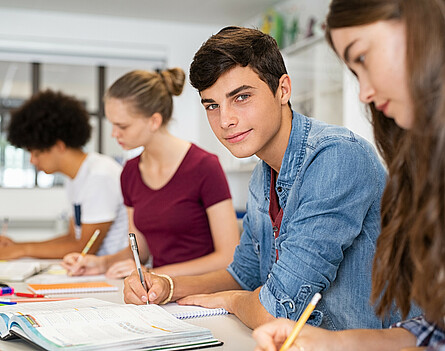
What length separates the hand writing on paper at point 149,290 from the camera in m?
1.35

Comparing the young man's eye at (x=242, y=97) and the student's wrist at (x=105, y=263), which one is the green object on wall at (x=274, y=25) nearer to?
the student's wrist at (x=105, y=263)

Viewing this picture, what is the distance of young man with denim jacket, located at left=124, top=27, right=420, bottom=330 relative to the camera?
1134 mm

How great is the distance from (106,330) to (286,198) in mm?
513

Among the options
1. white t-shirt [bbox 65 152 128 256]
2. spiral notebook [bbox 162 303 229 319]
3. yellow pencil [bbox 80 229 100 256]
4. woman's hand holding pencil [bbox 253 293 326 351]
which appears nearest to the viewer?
woman's hand holding pencil [bbox 253 293 326 351]

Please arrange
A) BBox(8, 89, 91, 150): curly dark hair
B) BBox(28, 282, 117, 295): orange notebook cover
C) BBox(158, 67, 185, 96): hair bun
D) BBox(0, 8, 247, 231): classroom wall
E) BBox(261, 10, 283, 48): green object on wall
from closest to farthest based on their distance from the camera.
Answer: BBox(28, 282, 117, 295): orange notebook cover → BBox(158, 67, 185, 96): hair bun → BBox(8, 89, 91, 150): curly dark hair → BBox(261, 10, 283, 48): green object on wall → BBox(0, 8, 247, 231): classroom wall

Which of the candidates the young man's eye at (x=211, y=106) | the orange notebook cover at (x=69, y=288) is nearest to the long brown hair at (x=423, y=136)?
the young man's eye at (x=211, y=106)

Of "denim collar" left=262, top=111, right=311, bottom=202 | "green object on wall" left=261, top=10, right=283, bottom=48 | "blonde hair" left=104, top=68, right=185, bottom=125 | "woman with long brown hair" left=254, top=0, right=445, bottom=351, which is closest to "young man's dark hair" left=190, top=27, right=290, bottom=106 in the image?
"denim collar" left=262, top=111, right=311, bottom=202

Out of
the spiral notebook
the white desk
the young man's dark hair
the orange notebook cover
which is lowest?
the orange notebook cover

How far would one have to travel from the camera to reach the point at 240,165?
4.66m

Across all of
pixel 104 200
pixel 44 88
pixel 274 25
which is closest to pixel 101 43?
pixel 44 88

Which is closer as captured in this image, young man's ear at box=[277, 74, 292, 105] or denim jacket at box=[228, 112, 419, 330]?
denim jacket at box=[228, 112, 419, 330]

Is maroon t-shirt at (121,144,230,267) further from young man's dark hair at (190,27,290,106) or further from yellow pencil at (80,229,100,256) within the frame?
young man's dark hair at (190,27,290,106)

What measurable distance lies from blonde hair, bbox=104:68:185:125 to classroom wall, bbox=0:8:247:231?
106 inches

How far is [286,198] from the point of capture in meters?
1.31
